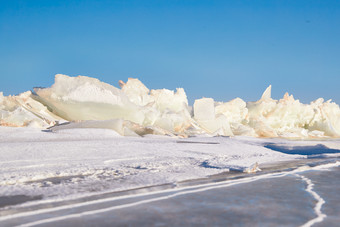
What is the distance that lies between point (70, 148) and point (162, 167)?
6.63 ft

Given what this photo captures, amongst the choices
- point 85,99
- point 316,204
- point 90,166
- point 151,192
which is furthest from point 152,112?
point 316,204

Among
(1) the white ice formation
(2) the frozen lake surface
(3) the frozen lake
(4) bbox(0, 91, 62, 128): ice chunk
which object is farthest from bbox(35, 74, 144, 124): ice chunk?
(3) the frozen lake

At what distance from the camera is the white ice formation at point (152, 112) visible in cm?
1216

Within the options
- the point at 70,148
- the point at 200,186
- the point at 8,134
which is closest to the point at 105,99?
the point at 8,134

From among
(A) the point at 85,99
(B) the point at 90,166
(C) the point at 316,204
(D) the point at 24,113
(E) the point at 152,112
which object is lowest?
(C) the point at 316,204

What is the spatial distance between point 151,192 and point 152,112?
38.3 feet

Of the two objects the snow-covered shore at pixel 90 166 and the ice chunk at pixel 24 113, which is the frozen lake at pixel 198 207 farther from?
the ice chunk at pixel 24 113

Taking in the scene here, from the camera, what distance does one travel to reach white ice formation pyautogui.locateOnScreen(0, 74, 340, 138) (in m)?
12.2

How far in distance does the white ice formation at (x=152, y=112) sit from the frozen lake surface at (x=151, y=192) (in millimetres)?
5067

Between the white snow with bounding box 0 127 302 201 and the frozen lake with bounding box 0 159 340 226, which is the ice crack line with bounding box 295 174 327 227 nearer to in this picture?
the frozen lake with bounding box 0 159 340 226

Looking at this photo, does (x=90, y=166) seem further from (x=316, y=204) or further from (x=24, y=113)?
(x=24, y=113)

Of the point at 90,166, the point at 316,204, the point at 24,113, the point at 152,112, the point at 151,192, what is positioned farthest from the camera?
the point at 152,112

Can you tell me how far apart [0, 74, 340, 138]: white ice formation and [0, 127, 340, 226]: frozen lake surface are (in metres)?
5.07

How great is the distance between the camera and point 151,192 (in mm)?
3047
